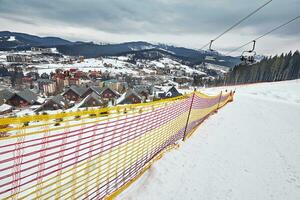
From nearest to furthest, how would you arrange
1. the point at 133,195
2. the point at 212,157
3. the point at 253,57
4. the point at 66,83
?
1. the point at 133,195
2. the point at 212,157
3. the point at 253,57
4. the point at 66,83

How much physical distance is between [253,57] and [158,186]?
13949 millimetres

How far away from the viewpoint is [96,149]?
2889 mm

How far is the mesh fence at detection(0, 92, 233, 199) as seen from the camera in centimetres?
234

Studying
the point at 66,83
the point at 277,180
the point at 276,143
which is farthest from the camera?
the point at 66,83

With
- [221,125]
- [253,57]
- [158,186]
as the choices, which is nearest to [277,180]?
[158,186]

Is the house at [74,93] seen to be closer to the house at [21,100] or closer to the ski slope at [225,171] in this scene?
the house at [21,100]

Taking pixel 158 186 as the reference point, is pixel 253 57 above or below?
above

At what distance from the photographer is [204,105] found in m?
9.77

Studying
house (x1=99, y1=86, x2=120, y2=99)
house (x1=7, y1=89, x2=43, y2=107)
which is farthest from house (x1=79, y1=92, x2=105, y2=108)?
house (x1=7, y1=89, x2=43, y2=107)

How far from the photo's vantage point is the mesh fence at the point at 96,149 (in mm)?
2344

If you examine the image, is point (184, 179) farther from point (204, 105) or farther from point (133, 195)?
point (204, 105)

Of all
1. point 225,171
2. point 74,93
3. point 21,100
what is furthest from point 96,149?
point 74,93

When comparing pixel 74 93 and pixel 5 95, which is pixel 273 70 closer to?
pixel 74 93

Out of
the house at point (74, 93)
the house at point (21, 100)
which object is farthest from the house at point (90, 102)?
the house at point (74, 93)
